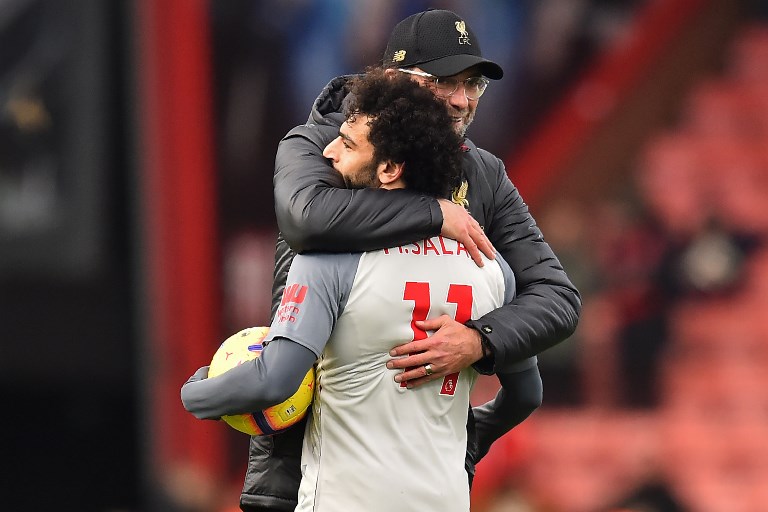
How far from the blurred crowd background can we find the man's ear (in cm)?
393

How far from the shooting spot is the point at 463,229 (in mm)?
2602

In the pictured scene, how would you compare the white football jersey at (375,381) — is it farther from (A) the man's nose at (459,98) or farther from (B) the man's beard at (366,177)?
(A) the man's nose at (459,98)

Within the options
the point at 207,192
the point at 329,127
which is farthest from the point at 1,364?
the point at 329,127

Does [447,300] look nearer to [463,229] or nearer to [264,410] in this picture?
[463,229]

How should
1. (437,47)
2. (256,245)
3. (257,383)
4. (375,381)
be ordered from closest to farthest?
1. (257,383)
2. (375,381)
3. (437,47)
4. (256,245)

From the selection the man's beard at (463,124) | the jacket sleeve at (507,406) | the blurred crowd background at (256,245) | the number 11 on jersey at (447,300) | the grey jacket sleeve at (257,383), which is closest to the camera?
the grey jacket sleeve at (257,383)

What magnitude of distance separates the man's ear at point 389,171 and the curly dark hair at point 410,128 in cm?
1

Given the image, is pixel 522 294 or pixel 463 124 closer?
pixel 522 294

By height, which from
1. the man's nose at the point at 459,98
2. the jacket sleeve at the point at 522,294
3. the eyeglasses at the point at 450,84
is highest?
the eyeglasses at the point at 450,84

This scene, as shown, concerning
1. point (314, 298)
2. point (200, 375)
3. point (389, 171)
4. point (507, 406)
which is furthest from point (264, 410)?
point (507, 406)

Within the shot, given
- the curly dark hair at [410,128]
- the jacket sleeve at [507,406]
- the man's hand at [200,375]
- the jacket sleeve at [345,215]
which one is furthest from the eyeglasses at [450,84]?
the man's hand at [200,375]

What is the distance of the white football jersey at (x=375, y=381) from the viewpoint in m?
2.52

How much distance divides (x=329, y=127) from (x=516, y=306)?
0.53 m

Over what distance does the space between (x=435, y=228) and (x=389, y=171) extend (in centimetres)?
14
